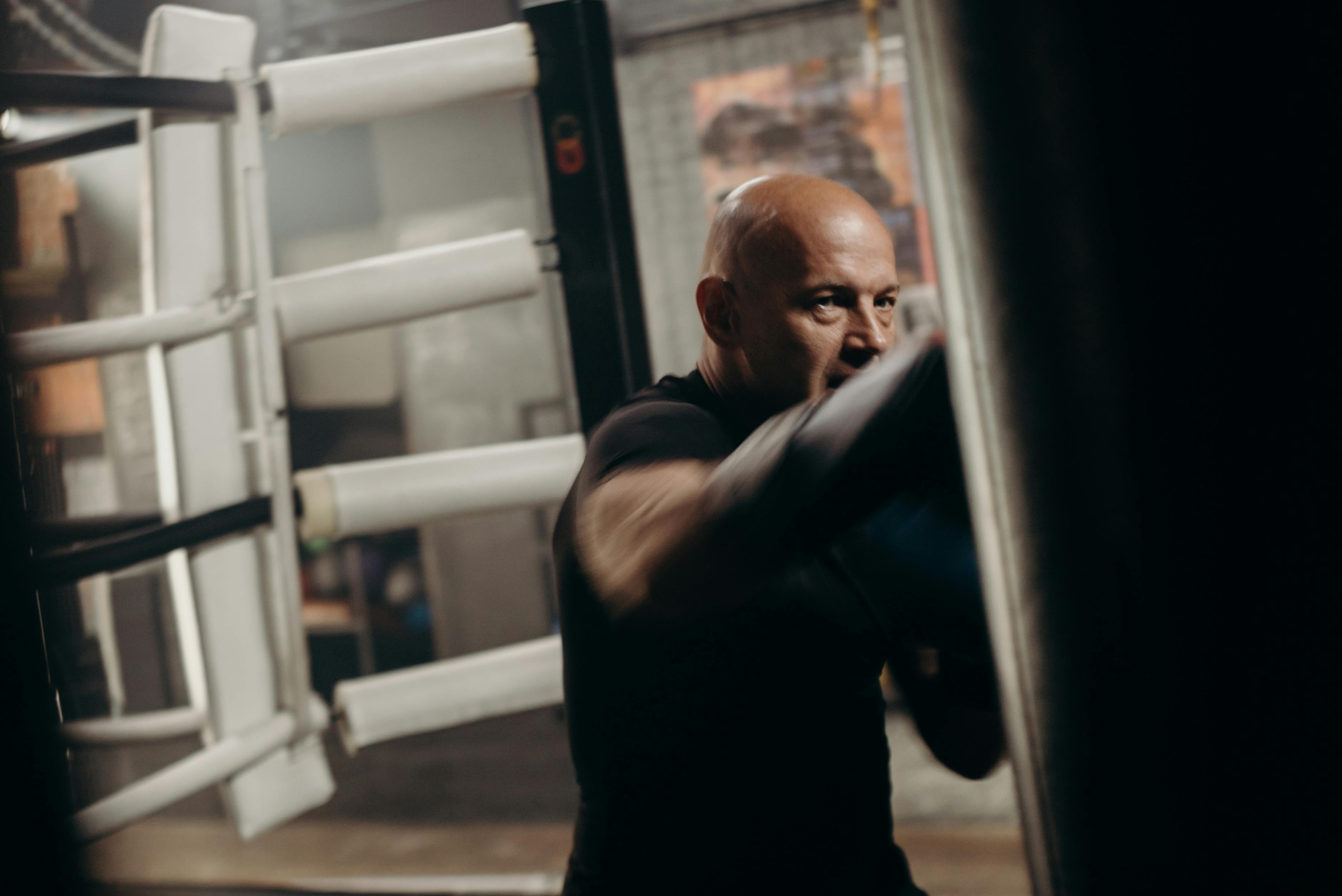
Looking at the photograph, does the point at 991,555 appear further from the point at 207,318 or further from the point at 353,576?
the point at 353,576

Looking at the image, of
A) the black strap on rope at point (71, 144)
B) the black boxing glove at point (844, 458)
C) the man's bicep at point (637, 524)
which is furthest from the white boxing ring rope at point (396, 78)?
the black boxing glove at point (844, 458)

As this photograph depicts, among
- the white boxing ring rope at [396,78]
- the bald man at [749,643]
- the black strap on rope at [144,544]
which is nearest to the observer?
the bald man at [749,643]

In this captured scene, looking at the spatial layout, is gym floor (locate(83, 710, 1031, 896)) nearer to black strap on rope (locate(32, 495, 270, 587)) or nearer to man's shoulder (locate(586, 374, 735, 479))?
black strap on rope (locate(32, 495, 270, 587))

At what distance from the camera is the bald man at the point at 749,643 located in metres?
Result: 0.80

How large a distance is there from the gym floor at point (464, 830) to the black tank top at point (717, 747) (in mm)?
1546

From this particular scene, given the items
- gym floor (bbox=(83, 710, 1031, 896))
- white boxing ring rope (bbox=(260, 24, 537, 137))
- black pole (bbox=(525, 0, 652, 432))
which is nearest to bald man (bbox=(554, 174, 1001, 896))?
black pole (bbox=(525, 0, 652, 432))

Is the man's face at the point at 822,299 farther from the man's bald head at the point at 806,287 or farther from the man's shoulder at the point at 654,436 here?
the man's shoulder at the point at 654,436

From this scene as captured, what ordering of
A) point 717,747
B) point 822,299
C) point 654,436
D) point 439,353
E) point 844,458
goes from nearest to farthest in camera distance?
point 844,458
point 654,436
point 717,747
point 822,299
point 439,353

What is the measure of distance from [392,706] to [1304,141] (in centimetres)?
137

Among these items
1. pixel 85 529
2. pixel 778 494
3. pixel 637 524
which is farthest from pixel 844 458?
pixel 85 529

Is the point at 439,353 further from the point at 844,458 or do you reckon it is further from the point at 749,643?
the point at 844,458

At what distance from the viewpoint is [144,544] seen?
1.23m

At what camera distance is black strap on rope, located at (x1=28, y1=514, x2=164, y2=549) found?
4.52ft

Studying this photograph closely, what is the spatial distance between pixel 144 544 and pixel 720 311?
780mm
